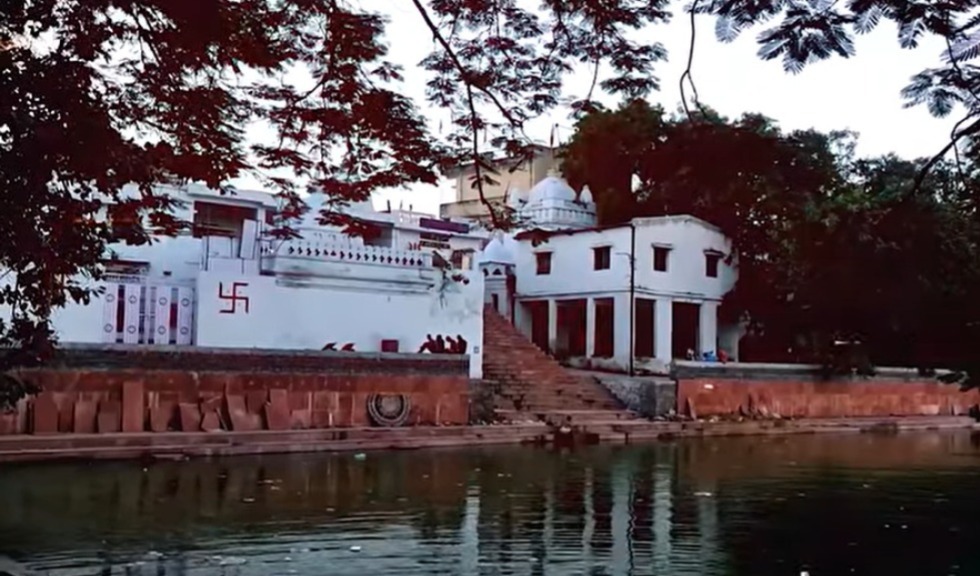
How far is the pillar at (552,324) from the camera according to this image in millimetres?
28812

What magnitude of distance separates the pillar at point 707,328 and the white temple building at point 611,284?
25mm

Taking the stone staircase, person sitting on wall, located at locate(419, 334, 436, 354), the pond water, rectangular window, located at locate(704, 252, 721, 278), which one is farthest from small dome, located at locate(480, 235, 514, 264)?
the pond water

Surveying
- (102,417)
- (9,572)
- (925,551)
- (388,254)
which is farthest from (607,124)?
(388,254)

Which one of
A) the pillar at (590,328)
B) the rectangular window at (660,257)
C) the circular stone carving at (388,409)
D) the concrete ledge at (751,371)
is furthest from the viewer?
the pillar at (590,328)

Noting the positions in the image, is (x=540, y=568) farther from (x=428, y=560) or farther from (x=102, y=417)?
(x=102, y=417)

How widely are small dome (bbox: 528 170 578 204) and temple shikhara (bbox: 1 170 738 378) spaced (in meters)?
0.04

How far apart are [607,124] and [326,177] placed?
2379mm

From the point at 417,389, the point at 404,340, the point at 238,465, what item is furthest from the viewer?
the point at 404,340

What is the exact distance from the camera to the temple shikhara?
755 inches

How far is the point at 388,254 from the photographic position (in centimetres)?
2208

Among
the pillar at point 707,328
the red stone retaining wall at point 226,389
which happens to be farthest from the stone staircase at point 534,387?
the pillar at point 707,328

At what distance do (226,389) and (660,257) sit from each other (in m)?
13.1

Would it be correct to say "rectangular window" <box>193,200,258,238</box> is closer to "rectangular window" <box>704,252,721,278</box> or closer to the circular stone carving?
the circular stone carving

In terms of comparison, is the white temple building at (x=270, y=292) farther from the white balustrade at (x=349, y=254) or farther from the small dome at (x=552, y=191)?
the small dome at (x=552, y=191)
